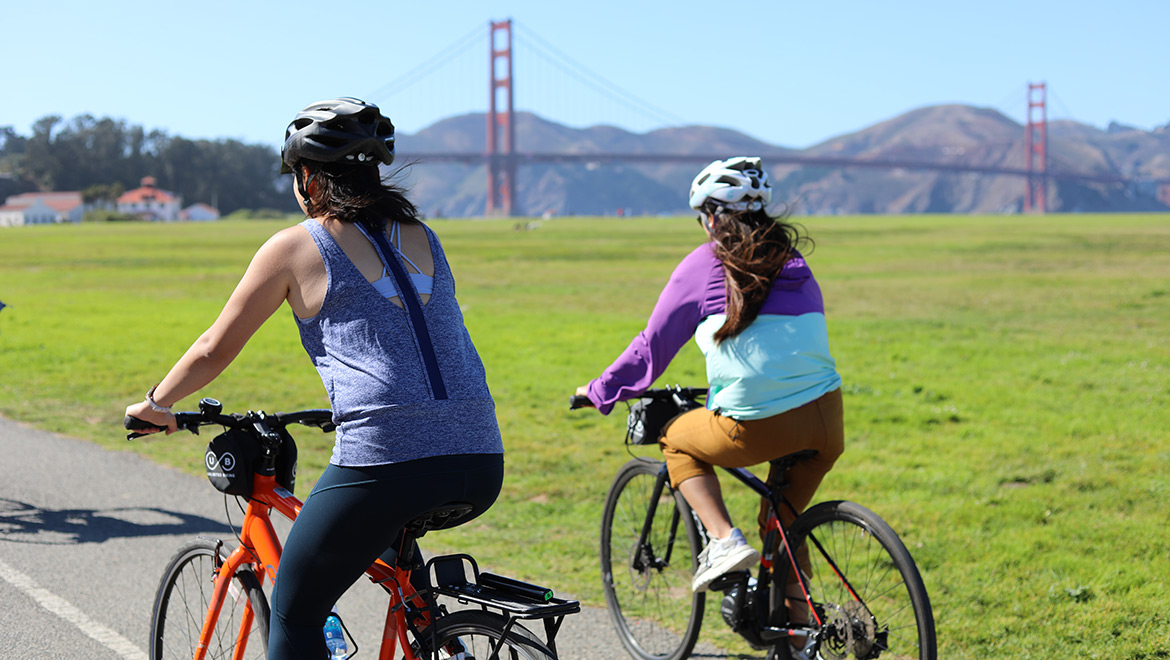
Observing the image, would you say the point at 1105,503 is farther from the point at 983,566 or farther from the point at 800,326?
the point at 800,326

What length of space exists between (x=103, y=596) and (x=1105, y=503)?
503 cm

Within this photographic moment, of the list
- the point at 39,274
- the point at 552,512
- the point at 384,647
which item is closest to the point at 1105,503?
the point at 552,512

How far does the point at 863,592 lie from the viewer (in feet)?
10.2

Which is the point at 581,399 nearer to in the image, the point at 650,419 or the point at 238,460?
the point at 650,419

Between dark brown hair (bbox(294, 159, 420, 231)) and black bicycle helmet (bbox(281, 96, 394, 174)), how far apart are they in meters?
0.03

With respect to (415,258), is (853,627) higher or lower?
lower

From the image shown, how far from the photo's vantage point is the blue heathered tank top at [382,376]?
6.70ft

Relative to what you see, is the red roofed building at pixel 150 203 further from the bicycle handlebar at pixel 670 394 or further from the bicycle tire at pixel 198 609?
the bicycle tire at pixel 198 609

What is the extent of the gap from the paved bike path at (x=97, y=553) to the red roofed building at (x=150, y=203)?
112 meters

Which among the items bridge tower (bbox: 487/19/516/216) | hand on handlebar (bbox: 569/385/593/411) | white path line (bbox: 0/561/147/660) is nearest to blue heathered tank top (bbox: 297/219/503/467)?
hand on handlebar (bbox: 569/385/593/411)

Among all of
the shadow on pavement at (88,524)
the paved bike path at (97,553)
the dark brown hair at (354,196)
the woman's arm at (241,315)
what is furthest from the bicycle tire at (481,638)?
the shadow on pavement at (88,524)

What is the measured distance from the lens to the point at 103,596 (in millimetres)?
4344

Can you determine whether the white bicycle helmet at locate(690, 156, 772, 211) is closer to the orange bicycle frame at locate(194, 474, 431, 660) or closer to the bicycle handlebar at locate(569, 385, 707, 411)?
the bicycle handlebar at locate(569, 385, 707, 411)

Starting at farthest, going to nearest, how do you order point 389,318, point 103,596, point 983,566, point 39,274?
1. point 39,274
2. point 983,566
3. point 103,596
4. point 389,318
